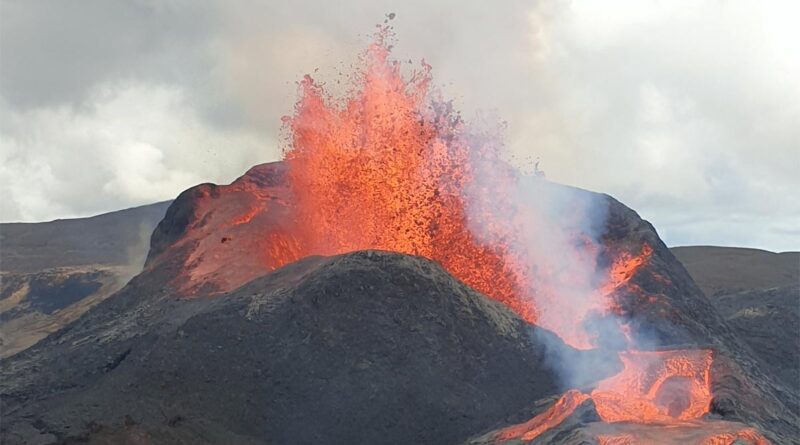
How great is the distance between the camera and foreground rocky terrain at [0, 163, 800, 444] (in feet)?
52.3

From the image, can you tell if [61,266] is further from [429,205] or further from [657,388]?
[657,388]

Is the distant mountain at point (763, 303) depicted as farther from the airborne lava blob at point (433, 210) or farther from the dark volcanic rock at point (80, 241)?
the dark volcanic rock at point (80, 241)

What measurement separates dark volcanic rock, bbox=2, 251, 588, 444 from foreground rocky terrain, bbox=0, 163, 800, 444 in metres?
0.04

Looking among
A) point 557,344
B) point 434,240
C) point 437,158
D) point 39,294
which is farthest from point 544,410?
point 39,294

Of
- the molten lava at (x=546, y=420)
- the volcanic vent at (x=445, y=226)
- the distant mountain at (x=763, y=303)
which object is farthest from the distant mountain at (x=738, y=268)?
the molten lava at (x=546, y=420)

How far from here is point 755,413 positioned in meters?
15.3

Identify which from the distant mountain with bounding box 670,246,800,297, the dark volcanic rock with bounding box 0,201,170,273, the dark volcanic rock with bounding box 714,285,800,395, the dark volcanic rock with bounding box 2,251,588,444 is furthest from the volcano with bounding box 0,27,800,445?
the dark volcanic rock with bounding box 0,201,170,273

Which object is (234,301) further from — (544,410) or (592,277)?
(592,277)

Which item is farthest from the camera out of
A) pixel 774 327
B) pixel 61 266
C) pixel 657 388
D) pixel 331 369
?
pixel 61 266

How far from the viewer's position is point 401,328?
18438mm

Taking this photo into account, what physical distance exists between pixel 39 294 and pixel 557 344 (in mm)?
48065

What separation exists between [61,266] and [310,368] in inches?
2190

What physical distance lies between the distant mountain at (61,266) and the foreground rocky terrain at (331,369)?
2399 centimetres

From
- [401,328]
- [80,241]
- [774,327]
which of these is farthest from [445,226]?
[80,241]
